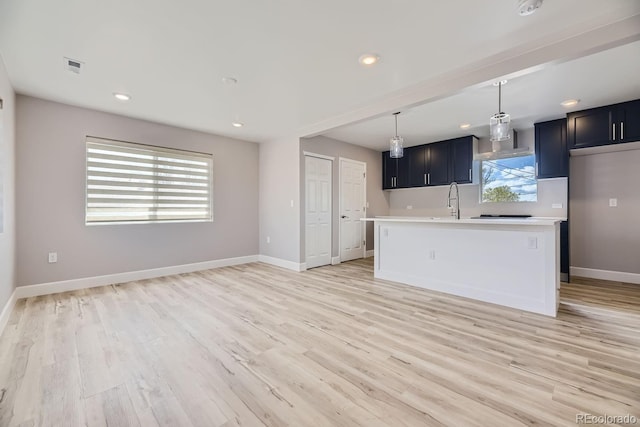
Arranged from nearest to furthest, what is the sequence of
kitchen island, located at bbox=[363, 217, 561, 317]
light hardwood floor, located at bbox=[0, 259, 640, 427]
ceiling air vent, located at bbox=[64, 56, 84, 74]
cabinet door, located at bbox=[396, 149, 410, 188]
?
light hardwood floor, located at bbox=[0, 259, 640, 427] → ceiling air vent, located at bbox=[64, 56, 84, 74] → kitchen island, located at bbox=[363, 217, 561, 317] → cabinet door, located at bbox=[396, 149, 410, 188]

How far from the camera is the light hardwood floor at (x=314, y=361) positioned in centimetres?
155

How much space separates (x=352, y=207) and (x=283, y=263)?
6.54ft

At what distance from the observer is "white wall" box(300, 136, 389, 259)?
5176 millimetres

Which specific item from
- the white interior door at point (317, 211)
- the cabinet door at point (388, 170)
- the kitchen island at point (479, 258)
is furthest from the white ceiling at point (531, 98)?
the kitchen island at point (479, 258)

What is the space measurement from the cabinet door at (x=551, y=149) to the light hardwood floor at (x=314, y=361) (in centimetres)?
198

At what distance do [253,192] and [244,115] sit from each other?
2014mm

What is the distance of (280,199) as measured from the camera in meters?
5.49

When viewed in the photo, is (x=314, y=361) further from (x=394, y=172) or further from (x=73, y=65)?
(x=394, y=172)

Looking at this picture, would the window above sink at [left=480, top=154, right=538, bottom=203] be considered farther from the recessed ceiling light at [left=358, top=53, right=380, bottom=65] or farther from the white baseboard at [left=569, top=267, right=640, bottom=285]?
the recessed ceiling light at [left=358, top=53, right=380, bottom=65]

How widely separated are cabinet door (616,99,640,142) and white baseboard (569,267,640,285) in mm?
2016

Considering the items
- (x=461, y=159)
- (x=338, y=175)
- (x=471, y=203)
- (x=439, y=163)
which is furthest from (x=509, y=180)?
(x=338, y=175)

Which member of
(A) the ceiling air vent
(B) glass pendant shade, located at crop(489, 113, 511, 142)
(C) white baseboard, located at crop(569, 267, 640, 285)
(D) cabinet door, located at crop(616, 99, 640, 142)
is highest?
(A) the ceiling air vent

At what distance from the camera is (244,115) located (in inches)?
166

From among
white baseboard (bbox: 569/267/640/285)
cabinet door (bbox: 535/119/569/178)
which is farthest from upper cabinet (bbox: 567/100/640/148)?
white baseboard (bbox: 569/267/640/285)
